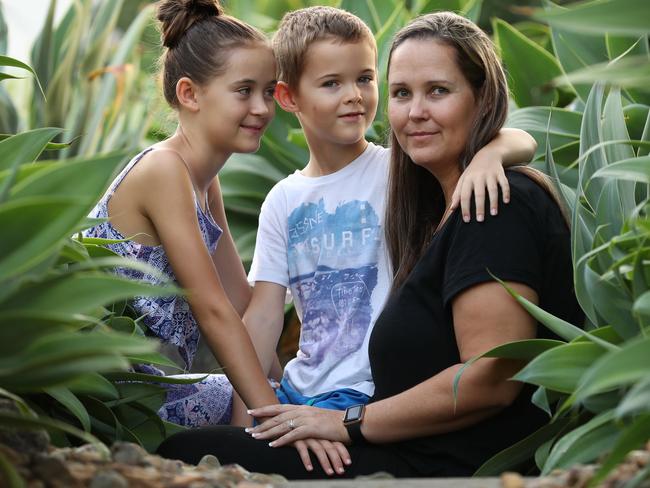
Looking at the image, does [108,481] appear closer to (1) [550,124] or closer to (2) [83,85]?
(1) [550,124]

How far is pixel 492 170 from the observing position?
245cm

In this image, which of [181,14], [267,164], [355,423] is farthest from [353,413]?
[267,164]

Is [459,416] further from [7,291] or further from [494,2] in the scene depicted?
[494,2]

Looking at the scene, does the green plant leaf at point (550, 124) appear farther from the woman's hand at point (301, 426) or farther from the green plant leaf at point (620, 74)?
the green plant leaf at point (620, 74)

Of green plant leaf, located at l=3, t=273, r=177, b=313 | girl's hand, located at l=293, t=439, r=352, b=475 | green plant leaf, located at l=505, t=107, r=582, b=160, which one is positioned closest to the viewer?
green plant leaf, located at l=3, t=273, r=177, b=313

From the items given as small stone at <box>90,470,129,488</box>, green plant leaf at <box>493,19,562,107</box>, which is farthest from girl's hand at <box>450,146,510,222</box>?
green plant leaf at <box>493,19,562,107</box>

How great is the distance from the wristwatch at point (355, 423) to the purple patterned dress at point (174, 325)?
0.57 meters

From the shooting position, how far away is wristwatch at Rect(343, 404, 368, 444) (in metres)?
2.48

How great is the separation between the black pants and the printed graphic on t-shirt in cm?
46

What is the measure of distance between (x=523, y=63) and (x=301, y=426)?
241 centimetres

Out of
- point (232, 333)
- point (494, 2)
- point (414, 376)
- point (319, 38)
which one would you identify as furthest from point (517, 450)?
point (494, 2)

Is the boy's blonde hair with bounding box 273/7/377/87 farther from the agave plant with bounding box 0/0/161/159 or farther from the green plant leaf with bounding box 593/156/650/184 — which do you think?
the agave plant with bounding box 0/0/161/159

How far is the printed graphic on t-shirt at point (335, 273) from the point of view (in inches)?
115

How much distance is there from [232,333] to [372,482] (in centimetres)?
118
